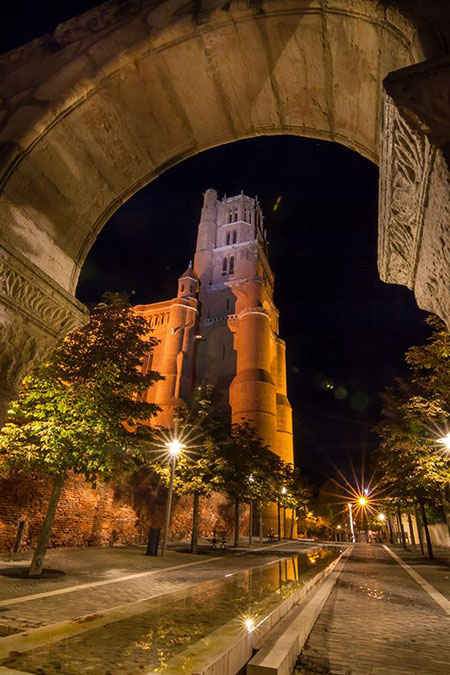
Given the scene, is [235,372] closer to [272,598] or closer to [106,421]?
[106,421]

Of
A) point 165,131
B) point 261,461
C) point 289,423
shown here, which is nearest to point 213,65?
point 165,131

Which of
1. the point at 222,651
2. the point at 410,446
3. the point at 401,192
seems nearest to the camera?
the point at 401,192

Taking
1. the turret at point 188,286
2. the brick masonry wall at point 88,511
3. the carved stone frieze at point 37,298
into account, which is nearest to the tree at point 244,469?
the brick masonry wall at point 88,511

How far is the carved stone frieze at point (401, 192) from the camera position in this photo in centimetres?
232

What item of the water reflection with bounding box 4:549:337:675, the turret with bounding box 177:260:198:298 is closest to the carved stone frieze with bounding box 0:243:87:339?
the water reflection with bounding box 4:549:337:675

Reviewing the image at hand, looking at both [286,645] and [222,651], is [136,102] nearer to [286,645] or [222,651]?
[222,651]

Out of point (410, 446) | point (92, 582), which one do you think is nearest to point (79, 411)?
point (92, 582)

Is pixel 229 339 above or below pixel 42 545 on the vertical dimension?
above

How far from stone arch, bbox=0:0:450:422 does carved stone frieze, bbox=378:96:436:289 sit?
29 mm

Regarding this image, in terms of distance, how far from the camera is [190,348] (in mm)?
50469

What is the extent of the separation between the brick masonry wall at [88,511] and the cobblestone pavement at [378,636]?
6.63m

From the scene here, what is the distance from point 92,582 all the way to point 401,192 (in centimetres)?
979

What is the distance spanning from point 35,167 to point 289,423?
51.3m

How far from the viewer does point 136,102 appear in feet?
11.9
